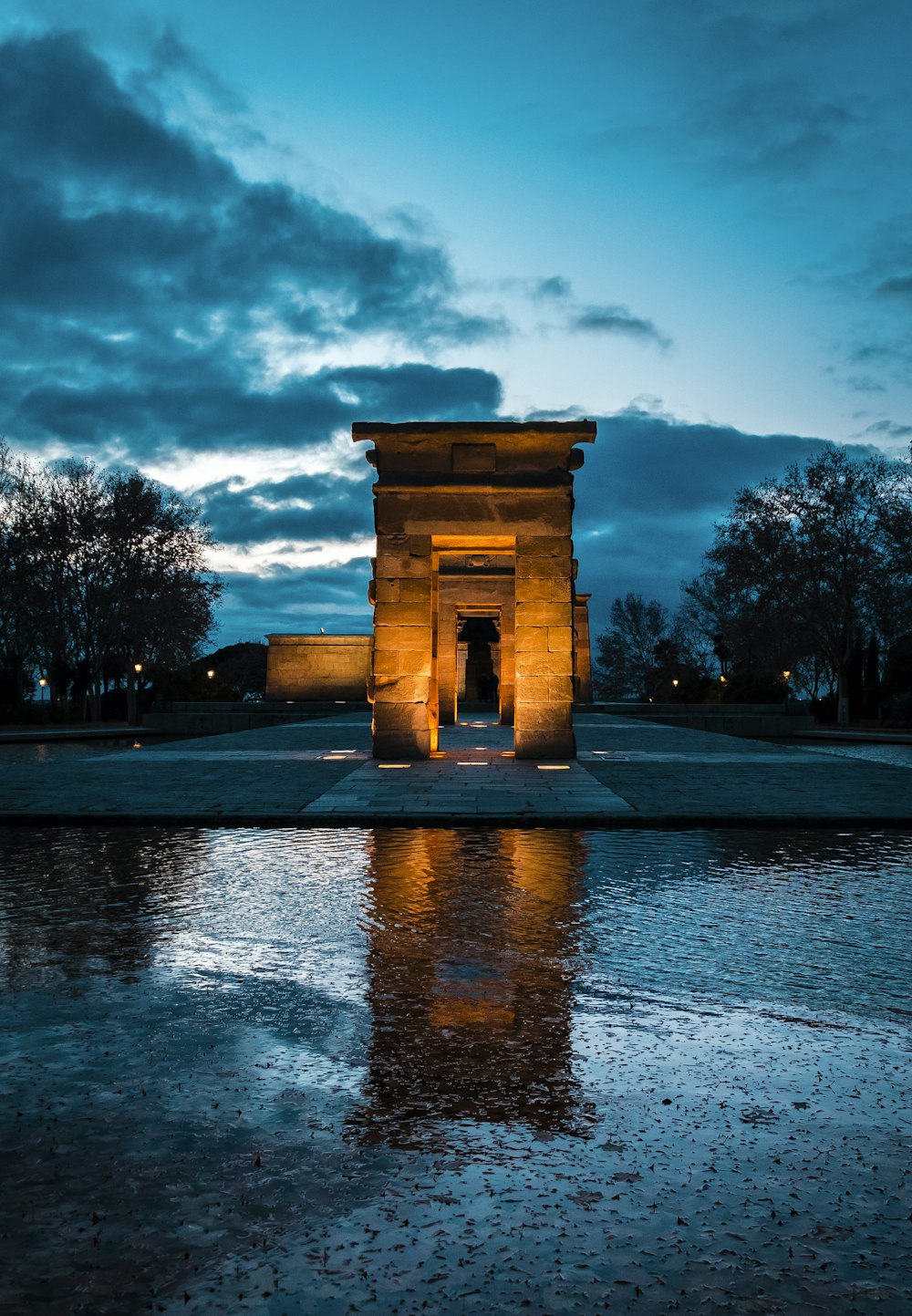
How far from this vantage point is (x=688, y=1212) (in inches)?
→ 110

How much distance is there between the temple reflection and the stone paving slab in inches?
104

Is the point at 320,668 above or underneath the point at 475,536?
underneath

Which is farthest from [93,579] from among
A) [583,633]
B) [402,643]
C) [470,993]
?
[470,993]

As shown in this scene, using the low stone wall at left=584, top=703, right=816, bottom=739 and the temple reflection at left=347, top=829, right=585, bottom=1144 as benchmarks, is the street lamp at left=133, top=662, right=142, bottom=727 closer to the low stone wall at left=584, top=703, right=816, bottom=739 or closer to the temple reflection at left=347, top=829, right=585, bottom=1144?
the low stone wall at left=584, top=703, right=816, bottom=739

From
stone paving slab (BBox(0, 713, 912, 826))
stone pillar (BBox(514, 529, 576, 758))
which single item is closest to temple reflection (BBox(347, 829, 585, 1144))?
stone paving slab (BBox(0, 713, 912, 826))

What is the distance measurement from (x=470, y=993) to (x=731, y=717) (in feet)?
123

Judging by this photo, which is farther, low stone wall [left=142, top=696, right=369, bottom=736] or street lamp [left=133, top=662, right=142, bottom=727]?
street lamp [left=133, top=662, right=142, bottom=727]

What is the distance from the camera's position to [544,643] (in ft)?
60.8

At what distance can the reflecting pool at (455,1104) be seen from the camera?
99.5 inches

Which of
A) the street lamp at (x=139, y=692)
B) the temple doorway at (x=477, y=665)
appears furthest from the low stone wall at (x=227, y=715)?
the temple doorway at (x=477, y=665)

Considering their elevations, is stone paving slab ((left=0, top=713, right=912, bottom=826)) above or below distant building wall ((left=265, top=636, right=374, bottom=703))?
below

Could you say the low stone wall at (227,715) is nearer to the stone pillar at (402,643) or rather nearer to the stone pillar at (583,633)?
the stone pillar at (583,633)

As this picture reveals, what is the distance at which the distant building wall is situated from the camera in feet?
179

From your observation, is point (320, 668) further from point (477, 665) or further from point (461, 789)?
point (461, 789)
